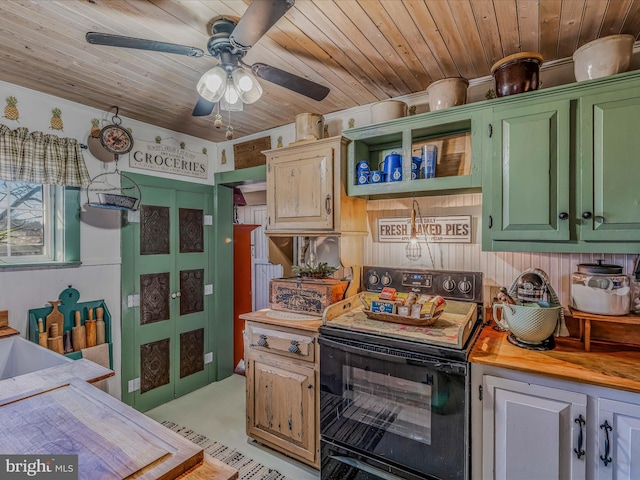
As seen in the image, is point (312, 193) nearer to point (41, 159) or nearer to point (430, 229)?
point (430, 229)

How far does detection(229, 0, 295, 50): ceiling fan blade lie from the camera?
1.12 m

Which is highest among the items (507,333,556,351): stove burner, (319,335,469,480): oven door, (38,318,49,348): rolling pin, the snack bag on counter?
the snack bag on counter

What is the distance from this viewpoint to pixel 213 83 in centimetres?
154

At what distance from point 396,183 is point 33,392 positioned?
76.3 inches

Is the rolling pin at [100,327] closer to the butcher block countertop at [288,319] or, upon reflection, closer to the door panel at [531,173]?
the butcher block countertop at [288,319]

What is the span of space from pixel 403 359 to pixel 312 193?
46.9 inches

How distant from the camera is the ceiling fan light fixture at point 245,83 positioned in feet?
5.13

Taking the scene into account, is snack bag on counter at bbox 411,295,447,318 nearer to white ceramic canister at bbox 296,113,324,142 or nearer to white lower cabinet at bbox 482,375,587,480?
white lower cabinet at bbox 482,375,587,480

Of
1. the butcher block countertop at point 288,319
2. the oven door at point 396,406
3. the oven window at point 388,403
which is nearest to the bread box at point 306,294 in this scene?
the butcher block countertop at point 288,319

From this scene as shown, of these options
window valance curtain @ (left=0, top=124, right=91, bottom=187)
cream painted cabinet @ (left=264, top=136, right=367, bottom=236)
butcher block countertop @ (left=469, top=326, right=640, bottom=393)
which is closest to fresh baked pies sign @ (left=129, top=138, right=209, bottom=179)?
window valance curtain @ (left=0, top=124, right=91, bottom=187)

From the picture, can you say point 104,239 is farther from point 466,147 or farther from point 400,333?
point 466,147

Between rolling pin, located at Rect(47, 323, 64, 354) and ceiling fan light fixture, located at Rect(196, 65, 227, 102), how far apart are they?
6.17ft

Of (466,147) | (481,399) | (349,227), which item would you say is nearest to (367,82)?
(466,147)

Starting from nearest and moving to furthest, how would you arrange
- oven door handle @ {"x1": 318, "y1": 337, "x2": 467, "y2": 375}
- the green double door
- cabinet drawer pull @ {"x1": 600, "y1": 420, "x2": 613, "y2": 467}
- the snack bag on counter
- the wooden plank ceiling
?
cabinet drawer pull @ {"x1": 600, "y1": 420, "x2": 613, "y2": 467} < the wooden plank ceiling < oven door handle @ {"x1": 318, "y1": 337, "x2": 467, "y2": 375} < the snack bag on counter < the green double door
